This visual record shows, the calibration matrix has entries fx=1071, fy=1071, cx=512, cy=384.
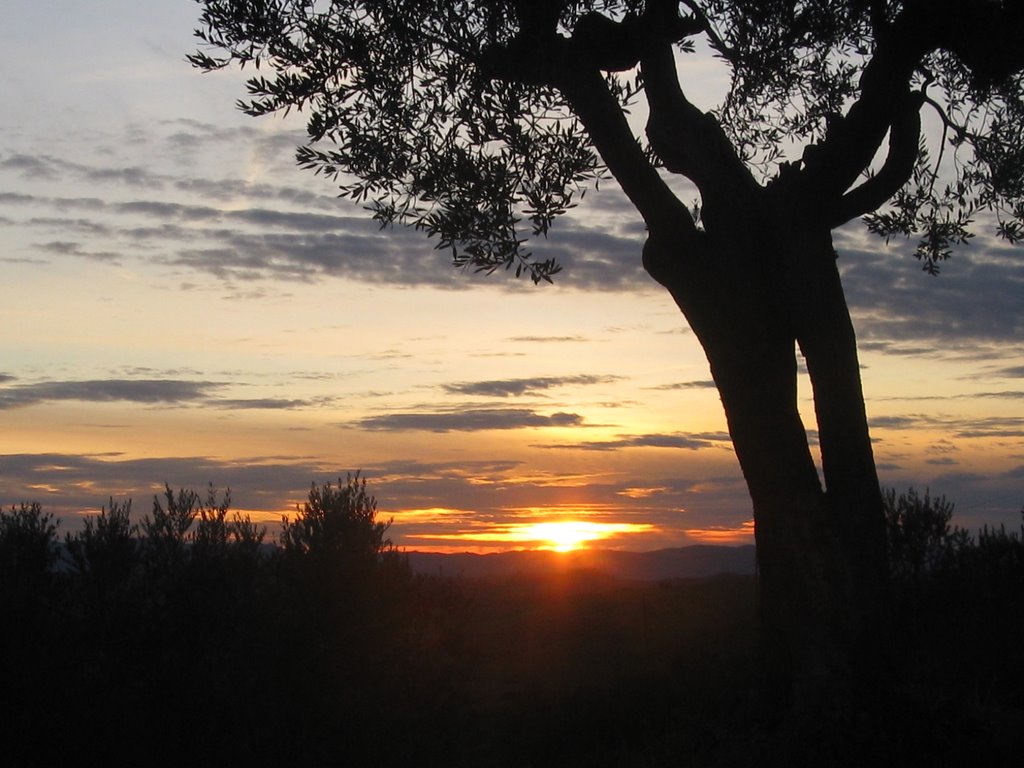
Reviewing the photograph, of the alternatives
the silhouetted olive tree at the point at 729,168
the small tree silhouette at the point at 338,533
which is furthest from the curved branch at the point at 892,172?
the small tree silhouette at the point at 338,533

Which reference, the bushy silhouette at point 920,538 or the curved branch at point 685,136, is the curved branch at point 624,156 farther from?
the bushy silhouette at point 920,538

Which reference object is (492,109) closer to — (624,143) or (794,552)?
(624,143)

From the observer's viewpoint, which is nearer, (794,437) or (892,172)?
(794,437)

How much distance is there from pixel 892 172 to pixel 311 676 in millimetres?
7775

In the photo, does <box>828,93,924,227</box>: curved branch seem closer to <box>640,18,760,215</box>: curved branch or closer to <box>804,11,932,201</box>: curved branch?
<box>804,11,932,201</box>: curved branch

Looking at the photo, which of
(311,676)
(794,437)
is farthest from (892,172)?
(311,676)

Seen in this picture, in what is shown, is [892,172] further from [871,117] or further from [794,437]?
[794,437]

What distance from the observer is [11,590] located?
38.3 feet

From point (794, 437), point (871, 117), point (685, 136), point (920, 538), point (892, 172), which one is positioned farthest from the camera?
point (920, 538)

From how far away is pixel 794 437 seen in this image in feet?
31.9

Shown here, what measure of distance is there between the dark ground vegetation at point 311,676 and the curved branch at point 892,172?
387 cm

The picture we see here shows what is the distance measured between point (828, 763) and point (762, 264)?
451cm

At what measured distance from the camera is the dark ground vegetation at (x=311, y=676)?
964 centimetres

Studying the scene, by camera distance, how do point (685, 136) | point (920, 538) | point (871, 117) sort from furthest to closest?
point (920, 538) < point (685, 136) < point (871, 117)
